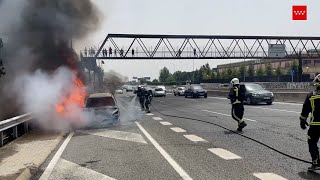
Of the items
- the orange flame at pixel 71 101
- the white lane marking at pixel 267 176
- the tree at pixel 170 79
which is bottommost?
the white lane marking at pixel 267 176

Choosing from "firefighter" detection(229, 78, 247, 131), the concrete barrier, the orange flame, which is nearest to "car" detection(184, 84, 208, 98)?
the concrete barrier

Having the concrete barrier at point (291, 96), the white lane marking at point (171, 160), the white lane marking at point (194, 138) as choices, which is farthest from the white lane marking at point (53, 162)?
the concrete barrier at point (291, 96)

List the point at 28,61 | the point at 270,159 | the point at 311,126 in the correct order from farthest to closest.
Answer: the point at 28,61, the point at 270,159, the point at 311,126

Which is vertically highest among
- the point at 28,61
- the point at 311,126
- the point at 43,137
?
the point at 28,61

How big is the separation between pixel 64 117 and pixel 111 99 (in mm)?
2604

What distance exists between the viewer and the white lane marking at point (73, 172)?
709cm

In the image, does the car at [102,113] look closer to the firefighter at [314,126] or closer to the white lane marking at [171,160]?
the white lane marking at [171,160]

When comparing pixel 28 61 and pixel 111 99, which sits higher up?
pixel 28 61

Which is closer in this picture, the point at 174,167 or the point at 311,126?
the point at 311,126

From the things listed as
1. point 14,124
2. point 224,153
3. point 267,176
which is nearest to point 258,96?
point 14,124

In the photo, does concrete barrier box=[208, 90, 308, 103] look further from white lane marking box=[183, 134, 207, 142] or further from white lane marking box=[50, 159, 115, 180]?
white lane marking box=[50, 159, 115, 180]

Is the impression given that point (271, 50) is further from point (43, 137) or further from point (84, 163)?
point (84, 163)

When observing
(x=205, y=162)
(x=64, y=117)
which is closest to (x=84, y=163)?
(x=205, y=162)

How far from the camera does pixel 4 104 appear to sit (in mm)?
19547
